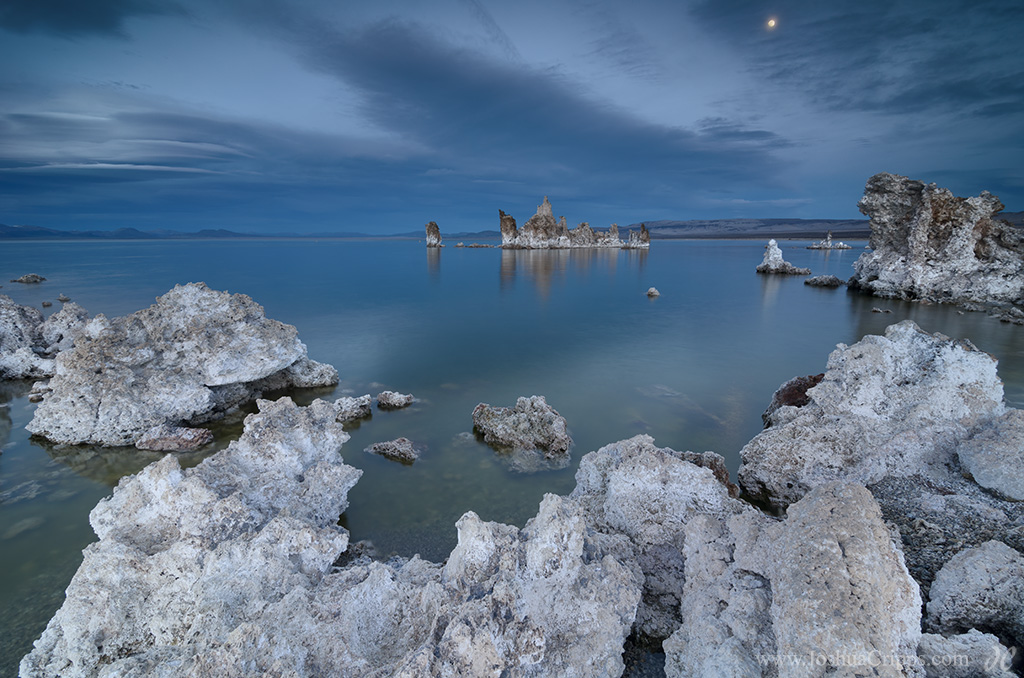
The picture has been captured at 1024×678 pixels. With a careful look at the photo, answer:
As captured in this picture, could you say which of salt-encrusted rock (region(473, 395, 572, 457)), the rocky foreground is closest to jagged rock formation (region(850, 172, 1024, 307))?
the rocky foreground

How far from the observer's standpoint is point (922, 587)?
2.98 m

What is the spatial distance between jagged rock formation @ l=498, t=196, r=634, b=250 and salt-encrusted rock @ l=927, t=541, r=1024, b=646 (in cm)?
7928

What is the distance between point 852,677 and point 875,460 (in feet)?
11.7

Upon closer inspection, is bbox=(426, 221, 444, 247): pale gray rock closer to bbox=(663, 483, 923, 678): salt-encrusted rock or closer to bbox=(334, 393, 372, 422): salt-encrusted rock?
bbox=(334, 393, 372, 422): salt-encrusted rock

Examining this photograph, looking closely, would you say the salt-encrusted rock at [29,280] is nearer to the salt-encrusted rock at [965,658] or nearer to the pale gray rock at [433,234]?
the salt-encrusted rock at [965,658]

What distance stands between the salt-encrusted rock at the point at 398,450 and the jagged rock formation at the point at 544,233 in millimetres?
75036

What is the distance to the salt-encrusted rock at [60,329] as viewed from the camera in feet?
39.4

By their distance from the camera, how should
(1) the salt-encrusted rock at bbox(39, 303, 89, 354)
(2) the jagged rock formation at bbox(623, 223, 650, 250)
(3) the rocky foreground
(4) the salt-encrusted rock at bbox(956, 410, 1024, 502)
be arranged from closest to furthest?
(3) the rocky foreground → (4) the salt-encrusted rock at bbox(956, 410, 1024, 502) → (1) the salt-encrusted rock at bbox(39, 303, 89, 354) → (2) the jagged rock formation at bbox(623, 223, 650, 250)

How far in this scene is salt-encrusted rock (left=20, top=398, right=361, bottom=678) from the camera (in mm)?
3137

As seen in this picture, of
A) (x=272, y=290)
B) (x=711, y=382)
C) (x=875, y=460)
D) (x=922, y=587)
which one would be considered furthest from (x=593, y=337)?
(x=272, y=290)

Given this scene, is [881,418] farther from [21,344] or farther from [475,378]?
[21,344]

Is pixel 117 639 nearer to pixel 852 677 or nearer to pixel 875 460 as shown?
pixel 852 677

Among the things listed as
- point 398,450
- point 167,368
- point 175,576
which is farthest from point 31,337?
point 175,576

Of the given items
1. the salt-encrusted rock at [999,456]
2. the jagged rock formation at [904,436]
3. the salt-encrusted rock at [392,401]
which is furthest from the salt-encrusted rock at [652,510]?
the salt-encrusted rock at [392,401]
